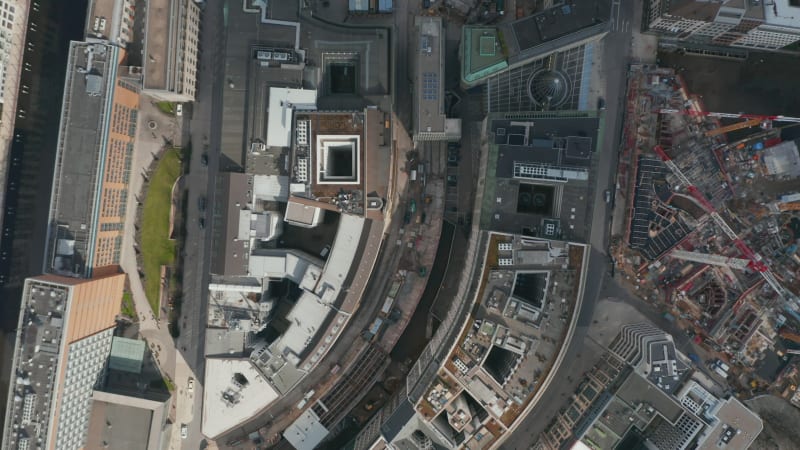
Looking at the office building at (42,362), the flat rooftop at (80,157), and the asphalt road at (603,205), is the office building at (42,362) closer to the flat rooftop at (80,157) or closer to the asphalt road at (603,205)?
the flat rooftop at (80,157)

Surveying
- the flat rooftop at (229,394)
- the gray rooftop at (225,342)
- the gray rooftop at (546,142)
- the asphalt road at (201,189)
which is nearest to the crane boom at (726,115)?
the gray rooftop at (546,142)

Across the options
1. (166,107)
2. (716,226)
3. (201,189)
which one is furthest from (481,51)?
(166,107)

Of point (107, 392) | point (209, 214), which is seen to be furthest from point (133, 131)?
point (107, 392)

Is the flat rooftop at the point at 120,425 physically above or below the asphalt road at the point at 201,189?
below

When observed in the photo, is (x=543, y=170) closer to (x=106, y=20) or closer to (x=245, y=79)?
(x=245, y=79)

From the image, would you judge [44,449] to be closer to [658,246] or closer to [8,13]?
[8,13]

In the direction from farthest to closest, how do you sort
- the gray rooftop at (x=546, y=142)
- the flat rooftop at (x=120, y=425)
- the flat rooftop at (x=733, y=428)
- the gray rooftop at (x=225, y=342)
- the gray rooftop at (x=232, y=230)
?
the gray rooftop at (x=225, y=342)
the flat rooftop at (x=120, y=425)
the gray rooftop at (x=232, y=230)
the gray rooftop at (x=546, y=142)
the flat rooftop at (x=733, y=428)

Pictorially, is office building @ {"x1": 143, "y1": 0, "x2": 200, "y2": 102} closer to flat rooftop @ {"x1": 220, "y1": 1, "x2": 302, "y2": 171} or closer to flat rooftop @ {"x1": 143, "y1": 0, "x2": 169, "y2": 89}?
flat rooftop @ {"x1": 143, "y1": 0, "x2": 169, "y2": 89}
